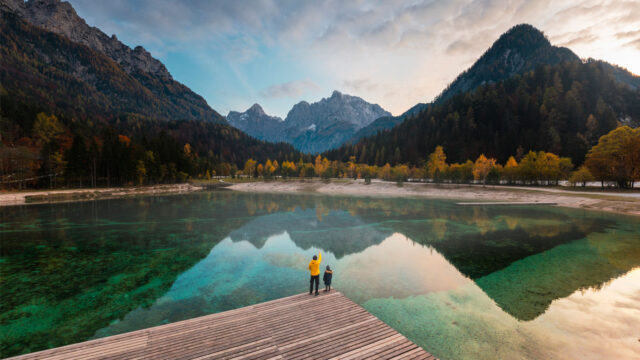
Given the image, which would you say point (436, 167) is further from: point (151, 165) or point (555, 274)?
point (151, 165)

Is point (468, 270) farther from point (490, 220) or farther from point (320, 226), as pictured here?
point (490, 220)

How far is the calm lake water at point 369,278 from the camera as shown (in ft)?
41.5

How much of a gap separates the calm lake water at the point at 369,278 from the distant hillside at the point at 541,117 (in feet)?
Result: 454

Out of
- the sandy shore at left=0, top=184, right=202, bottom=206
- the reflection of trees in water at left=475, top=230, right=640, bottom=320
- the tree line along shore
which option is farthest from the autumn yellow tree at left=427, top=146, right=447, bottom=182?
the sandy shore at left=0, top=184, right=202, bottom=206

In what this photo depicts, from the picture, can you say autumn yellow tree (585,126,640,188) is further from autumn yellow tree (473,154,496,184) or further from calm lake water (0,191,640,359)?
calm lake water (0,191,640,359)

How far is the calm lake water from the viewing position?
498 inches

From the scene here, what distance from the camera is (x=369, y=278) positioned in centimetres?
2031

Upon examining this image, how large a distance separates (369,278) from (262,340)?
1202 cm

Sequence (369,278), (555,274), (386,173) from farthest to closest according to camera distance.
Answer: (386,173) → (555,274) → (369,278)

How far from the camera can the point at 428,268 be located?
2223cm

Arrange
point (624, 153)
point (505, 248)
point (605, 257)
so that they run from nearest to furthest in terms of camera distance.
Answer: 1. point (605, 257)
2. point (505, 248)
3. point (624, 153)

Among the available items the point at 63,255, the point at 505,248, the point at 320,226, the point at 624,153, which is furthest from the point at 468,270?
the point at 624,153

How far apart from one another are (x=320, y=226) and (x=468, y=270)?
72.5 feet

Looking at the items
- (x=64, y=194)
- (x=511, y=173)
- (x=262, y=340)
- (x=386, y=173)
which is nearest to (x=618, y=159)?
(x=511, y=173)
